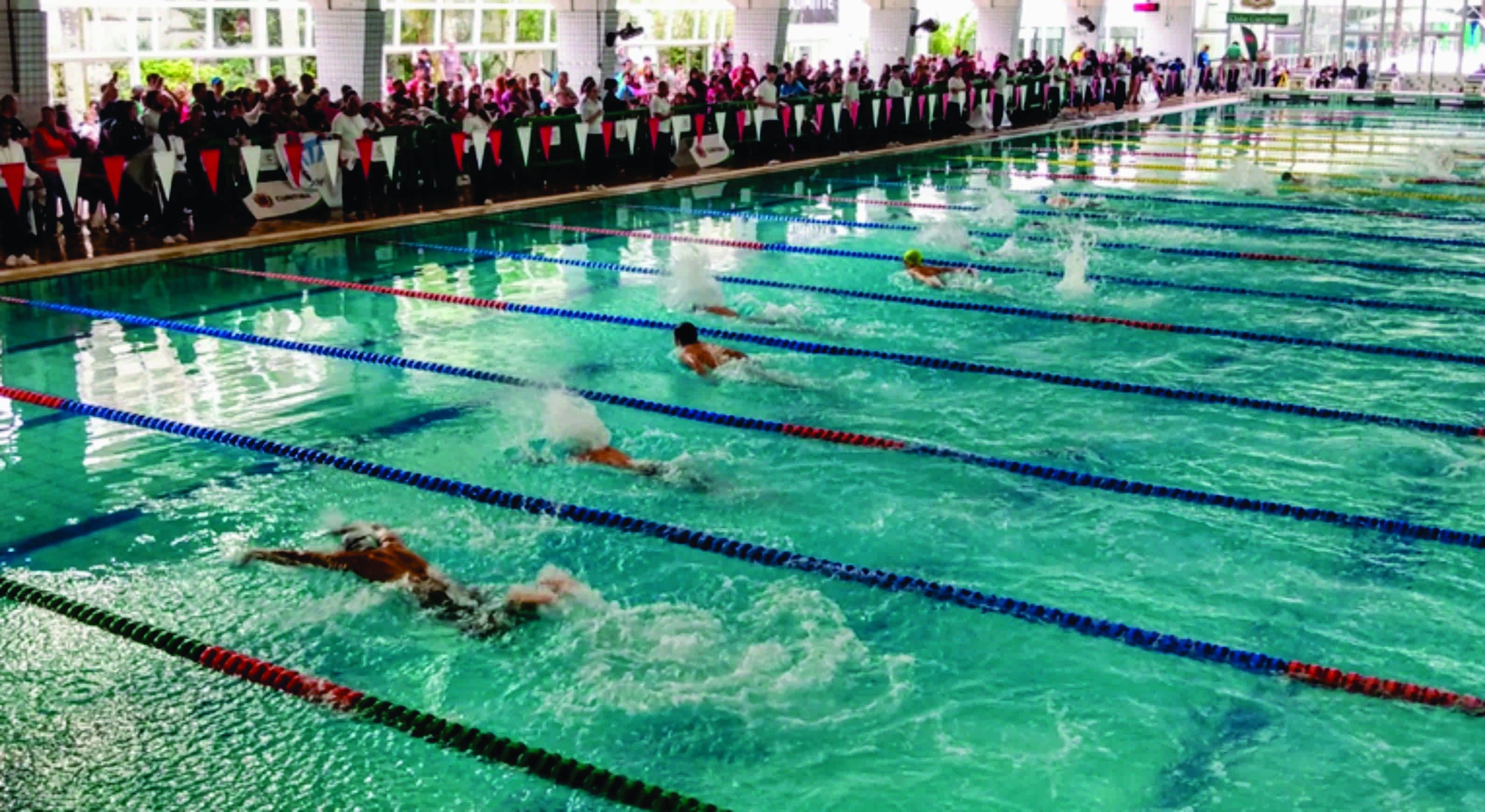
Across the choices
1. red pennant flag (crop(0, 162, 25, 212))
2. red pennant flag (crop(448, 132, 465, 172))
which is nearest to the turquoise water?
red pennant flag (crop(0, 162, 25, 212))

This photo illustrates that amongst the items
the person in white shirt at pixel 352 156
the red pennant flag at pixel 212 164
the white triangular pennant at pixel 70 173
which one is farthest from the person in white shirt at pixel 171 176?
the person in white shirt at pixel 352 156

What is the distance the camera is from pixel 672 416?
22.9ft

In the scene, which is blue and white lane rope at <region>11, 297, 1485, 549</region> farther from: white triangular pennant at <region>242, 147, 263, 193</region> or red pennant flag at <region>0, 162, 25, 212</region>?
white triangular pennant at <region>242, 147, 263, 193</region>

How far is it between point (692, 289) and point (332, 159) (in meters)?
4.67

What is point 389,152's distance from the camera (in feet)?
43.0

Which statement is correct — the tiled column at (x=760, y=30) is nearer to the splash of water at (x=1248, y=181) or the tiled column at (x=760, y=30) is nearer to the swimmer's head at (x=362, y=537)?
the splash of water at (x=1248, y=181)

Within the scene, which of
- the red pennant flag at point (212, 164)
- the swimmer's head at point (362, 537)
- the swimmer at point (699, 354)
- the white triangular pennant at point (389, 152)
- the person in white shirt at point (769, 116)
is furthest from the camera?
the person in white shirt at point (769, 116)

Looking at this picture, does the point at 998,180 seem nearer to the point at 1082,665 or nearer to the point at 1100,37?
the point at 1082,665

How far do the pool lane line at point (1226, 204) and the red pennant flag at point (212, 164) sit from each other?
281 inches

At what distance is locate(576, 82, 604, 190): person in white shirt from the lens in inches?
595

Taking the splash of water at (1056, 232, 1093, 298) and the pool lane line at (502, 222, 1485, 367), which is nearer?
the pool lane line at (502, 222, 1485, 367)

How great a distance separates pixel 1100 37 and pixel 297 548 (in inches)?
1312

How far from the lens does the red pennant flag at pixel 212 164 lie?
1147cm

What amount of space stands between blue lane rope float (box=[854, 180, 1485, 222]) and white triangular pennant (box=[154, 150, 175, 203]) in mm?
7825
